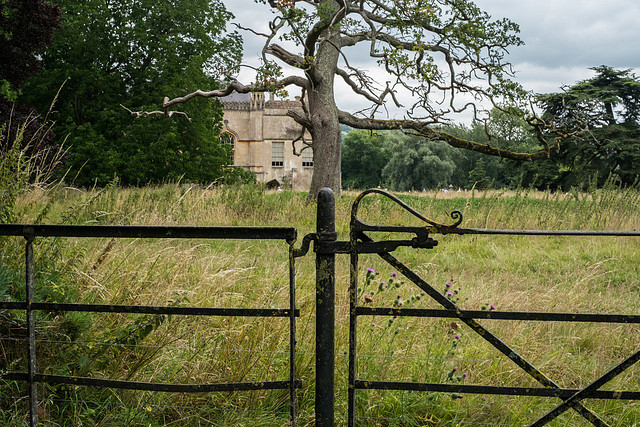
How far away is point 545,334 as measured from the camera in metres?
4.68

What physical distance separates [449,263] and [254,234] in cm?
599

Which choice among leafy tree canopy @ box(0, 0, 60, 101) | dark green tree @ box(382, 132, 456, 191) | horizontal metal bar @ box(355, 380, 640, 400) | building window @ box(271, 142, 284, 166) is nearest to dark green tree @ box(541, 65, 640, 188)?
dark green tree @ box(382, 132, 456, 191)

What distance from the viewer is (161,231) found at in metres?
2.42

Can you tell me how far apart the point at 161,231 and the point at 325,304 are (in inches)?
30.4

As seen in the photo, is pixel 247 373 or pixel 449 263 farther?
pixel 449 263

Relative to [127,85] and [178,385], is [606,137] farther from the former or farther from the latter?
[178,385]

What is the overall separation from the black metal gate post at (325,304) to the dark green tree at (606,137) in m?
34.0

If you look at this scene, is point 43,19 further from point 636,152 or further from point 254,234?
point 636,152

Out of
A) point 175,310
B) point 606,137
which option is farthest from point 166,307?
point 606,137

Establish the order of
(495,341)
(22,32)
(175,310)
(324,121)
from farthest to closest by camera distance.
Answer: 1. (324,121)
2. (22,32)
3. (175,310)
4. (495,341)

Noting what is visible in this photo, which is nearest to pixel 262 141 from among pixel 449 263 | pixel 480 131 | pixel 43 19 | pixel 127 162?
pixel 127 162

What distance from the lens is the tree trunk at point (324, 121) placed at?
1603cm

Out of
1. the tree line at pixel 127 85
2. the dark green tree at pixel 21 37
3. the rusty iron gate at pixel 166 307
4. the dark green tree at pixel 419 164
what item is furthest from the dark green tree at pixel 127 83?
A: the dark green tree at pixel 419 164

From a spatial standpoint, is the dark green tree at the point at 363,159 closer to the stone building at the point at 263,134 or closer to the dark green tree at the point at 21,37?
the stone building at the point at 263,134
